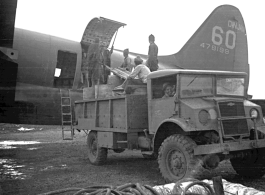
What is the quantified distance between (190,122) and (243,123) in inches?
37.3

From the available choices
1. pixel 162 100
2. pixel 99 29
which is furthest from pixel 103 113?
pixel 99 29

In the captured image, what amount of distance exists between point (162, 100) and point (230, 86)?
136 cm

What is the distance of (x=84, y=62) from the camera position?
11.3 meters

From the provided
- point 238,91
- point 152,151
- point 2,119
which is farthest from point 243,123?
point 2,119

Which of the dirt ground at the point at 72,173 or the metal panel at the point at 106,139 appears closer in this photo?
the dirt ground at the point at 72,173

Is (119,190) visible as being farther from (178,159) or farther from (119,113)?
(119,113)

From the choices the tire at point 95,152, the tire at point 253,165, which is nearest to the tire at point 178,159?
the tire at point 253,165

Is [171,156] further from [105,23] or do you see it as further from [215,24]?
[215,24]

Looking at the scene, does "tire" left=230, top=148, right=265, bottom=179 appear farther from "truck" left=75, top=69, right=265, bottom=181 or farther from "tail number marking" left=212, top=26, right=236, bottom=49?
"tail number marking" left=212, top=26, right=236, bottom=49

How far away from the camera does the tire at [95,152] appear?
23.4ft

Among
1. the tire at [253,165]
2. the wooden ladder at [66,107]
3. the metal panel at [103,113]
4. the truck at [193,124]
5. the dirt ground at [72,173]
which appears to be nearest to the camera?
the truck at [193,124]

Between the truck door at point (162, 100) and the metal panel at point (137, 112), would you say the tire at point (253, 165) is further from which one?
the metal panel at point (137, 112)

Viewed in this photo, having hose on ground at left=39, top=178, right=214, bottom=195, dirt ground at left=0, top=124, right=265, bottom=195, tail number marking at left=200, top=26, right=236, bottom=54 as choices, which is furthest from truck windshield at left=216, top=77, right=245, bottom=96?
tail number marking at left=200, top=26, right=236, bottom=54

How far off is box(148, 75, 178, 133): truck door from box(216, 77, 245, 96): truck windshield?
2.80 feet
